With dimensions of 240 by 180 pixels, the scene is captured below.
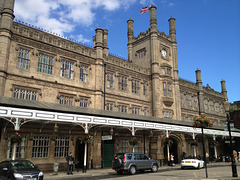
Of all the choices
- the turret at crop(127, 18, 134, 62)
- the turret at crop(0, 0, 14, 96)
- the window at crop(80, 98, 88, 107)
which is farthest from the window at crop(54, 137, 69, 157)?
the turret at crop(127, 18, 134, 62)

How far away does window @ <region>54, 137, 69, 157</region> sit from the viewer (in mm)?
20703

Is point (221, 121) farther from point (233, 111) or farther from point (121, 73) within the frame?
point (121, 73)

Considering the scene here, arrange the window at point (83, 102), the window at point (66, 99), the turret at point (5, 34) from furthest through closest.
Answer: the window at point (83, 102) < the window at point (66, 99) < the turret at point (5, 34)

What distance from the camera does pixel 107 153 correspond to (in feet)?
80.3

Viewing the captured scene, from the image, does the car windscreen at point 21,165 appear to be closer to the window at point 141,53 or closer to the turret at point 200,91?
the window at point 141,53

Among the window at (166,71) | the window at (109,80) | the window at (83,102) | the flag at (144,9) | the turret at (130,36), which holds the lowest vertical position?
the window at (83,102)

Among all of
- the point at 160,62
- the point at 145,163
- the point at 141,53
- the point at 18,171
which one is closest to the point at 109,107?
the point at 145,163

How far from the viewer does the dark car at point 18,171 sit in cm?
1103

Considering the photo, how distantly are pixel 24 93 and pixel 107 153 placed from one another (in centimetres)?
1091

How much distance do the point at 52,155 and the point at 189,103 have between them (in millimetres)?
26816

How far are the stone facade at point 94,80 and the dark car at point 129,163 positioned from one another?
234 inches

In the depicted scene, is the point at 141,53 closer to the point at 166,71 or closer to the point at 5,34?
the point at 166,71

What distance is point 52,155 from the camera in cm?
2008

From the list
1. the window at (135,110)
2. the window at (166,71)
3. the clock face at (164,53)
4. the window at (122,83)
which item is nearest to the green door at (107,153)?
the window at (135,110)
